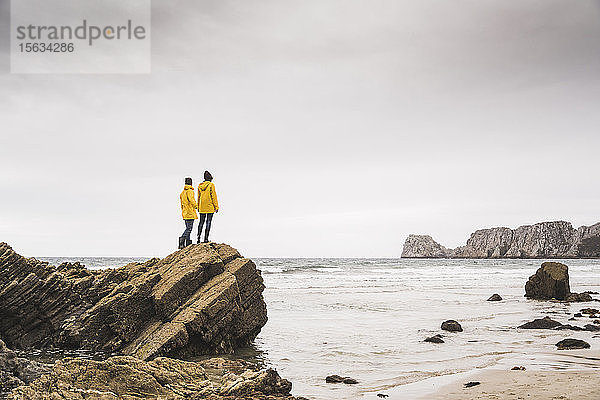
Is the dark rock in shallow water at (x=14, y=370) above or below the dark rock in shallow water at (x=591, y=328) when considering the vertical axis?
above

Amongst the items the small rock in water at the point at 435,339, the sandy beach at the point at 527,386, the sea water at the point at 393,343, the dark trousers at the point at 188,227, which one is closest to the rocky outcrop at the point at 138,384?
the sea water at the point at 393,343

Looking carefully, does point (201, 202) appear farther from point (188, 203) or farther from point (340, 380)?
→ point (340, 380)

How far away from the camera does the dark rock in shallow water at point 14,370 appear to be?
6.78 meters

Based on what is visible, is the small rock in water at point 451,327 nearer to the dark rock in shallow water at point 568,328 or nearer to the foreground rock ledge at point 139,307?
the dark rock in shallow water at point 568,328

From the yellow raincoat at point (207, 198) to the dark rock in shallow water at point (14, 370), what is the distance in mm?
8425

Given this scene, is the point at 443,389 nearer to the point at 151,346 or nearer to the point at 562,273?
the point at 151,346

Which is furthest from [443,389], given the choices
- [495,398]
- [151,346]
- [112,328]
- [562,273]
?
[562,273]

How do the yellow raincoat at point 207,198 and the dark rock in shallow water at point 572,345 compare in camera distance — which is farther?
the yellow raincoat at point 207,198

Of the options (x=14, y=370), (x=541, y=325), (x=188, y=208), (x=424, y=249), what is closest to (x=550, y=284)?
(x=541, y=325)

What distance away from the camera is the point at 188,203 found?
51.9ft

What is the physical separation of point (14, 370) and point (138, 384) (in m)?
2.25

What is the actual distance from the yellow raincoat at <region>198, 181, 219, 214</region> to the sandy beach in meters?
9.01

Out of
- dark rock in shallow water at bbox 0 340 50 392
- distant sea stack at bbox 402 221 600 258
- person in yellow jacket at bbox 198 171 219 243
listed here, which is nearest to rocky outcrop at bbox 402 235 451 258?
distant sea stack at bbox 402 221 600 258

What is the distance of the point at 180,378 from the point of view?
6.67m
